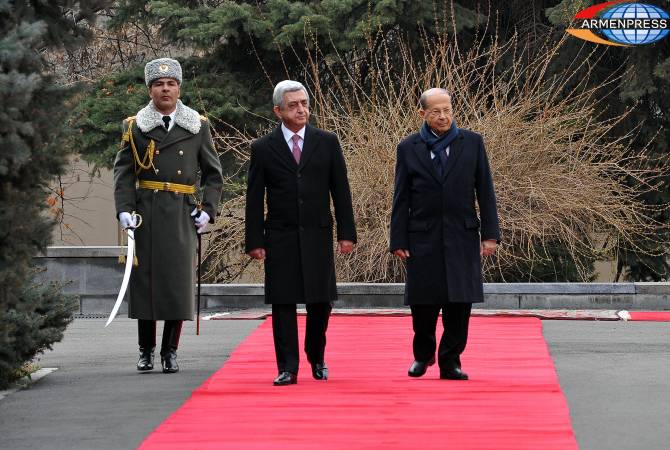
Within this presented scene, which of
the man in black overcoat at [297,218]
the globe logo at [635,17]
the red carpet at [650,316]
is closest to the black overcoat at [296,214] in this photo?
the man in black overcoat at [297,218]

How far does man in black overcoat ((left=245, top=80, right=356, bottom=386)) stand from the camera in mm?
9695

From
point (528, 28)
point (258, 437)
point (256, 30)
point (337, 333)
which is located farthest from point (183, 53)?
point (258, 437)

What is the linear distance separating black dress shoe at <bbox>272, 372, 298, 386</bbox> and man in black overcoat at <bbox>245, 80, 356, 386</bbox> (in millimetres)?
169

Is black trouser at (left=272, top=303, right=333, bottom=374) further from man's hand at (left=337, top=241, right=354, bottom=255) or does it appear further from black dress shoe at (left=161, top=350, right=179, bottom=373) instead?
black dress shoe at (left=161, top=350, right=179, bottom=373)

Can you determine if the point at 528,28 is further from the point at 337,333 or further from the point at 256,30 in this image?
the point at 337,333

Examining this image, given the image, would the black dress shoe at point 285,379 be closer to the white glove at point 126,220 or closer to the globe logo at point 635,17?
the white glove at point 126,220

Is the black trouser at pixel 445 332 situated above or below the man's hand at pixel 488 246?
below

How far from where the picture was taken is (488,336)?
498 inches

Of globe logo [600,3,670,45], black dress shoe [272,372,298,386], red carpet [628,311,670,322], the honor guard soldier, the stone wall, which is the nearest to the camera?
black dress shoe [272,372,298,386]

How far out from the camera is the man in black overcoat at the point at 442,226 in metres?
9.73

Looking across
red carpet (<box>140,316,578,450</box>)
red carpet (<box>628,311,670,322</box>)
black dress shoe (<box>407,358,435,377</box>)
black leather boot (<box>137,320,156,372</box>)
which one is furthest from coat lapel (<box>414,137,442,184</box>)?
red carpet (<box>628,311,670,322</box>)

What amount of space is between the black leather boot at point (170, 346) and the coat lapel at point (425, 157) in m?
1.90

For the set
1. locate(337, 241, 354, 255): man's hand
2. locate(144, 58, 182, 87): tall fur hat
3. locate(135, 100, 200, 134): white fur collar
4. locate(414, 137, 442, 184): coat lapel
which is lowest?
locate(337, 241, 354, 255): man's hand

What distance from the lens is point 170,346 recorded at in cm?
1047
